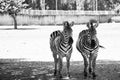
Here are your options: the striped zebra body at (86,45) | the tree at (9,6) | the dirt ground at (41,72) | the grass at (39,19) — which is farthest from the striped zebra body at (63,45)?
the grass at (39,19)

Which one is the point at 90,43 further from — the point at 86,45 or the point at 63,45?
the point at 63,45

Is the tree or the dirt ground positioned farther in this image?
the tree

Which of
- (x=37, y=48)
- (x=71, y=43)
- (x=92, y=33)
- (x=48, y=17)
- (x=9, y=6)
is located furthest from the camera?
(x=48, y=17)

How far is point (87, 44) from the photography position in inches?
460

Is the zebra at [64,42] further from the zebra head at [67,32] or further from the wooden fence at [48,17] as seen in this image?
the wooden fence at [48,17]

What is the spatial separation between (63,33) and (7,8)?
41672 mm

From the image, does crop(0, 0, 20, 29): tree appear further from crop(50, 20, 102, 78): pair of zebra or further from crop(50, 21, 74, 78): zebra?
crop(50, 21, 74, 78): zebra

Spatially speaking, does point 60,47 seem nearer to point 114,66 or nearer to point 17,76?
point 17,76

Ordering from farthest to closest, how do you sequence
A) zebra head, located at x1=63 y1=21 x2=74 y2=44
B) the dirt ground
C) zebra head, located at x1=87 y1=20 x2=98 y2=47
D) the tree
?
the tree
the dirt ground
zebra head, located at x1=87 y1=20 x2=98 y2=47
zebra head, located at x1=63 y1=21 x2=74 y2=44

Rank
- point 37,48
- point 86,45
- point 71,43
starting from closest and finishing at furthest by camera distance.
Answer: point 71,43
point 86,45
point 37,48

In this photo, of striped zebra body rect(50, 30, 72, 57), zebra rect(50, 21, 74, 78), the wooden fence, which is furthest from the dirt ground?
the wooden fence

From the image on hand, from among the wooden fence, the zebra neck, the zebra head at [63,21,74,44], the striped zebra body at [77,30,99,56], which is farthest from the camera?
the wooden fence

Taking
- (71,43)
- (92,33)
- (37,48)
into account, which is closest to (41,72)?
(71,43)

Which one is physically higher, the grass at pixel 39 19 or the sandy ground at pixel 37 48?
the sandy ground at pixel 37 48
